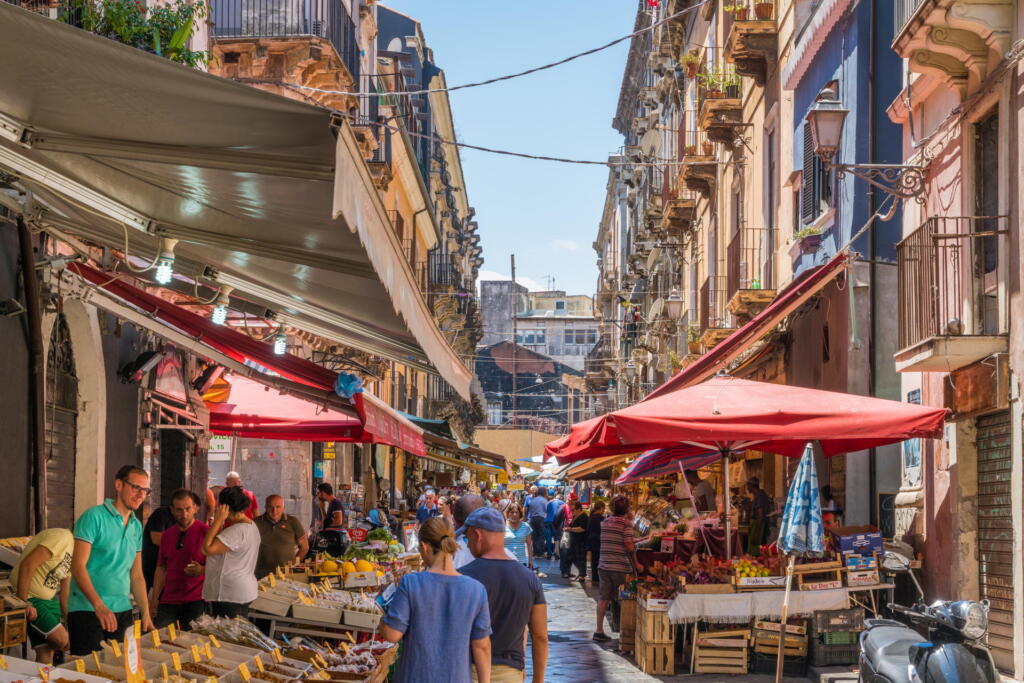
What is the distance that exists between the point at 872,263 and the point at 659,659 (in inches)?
235

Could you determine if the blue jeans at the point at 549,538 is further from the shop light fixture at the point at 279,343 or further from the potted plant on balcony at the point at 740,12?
the shop light fixture at the point at 279,343

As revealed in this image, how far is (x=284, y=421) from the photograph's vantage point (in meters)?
14.5

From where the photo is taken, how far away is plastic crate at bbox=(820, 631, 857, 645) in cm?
1250

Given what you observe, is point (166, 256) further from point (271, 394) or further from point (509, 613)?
point (271, 394)

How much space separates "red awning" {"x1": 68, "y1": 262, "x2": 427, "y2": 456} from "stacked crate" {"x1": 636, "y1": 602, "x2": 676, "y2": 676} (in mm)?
3205

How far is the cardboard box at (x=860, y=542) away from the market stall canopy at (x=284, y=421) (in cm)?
459

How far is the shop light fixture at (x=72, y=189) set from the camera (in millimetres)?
6020

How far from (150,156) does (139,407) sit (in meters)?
9.11

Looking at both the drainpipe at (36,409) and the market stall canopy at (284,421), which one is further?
the market stall canopy at (284,421)

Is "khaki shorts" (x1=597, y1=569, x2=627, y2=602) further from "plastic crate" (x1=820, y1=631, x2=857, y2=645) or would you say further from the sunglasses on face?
the sunglasses on face

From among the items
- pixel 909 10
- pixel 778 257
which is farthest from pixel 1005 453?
pixel 778 257

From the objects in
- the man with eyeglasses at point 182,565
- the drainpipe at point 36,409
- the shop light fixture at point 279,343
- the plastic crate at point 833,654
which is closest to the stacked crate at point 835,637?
Answer: the plastic crate at point 833,654

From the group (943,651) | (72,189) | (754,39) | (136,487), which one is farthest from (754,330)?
(72,189)

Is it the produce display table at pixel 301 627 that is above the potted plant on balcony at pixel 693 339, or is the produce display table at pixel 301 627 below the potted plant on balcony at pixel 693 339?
below
